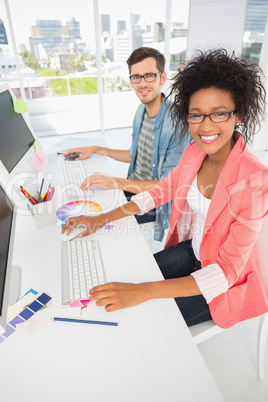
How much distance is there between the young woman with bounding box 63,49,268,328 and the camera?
848 millimetres

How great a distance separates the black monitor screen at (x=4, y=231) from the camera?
2.34 ft

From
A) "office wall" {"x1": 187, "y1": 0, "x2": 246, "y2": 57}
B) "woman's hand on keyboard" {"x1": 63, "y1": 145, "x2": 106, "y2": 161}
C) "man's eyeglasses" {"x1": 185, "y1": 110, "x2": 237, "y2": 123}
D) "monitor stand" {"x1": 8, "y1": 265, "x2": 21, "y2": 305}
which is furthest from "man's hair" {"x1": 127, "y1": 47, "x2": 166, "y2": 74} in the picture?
"office wall" {"x1": 187, "y1": 0, "x2": 246, "y2": 57}

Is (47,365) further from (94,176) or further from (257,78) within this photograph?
(257,78)

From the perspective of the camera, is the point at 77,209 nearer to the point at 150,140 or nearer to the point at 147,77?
the point at 150,140

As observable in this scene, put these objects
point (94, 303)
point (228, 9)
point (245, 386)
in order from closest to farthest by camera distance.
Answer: point (94, 303), point (245, 386), point (228, 9)

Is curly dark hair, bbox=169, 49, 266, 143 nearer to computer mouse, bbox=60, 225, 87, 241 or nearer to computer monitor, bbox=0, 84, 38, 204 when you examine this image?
computer mouse, bbox=60, 225, 87, 241

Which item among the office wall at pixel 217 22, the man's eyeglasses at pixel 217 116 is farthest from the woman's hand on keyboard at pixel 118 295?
the office wall at pixel 217 22

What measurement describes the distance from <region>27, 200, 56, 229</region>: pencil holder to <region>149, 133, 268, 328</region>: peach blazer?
61 cm

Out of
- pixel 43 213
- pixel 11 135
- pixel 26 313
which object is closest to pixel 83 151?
pixel 11 135

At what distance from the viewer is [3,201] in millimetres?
896

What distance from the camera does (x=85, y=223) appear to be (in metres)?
1.11

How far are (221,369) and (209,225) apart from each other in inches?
31.4

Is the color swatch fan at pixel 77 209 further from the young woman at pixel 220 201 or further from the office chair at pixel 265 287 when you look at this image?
the office chair at pixel 265 287

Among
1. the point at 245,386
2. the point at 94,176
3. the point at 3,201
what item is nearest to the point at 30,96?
the point at 94,176
